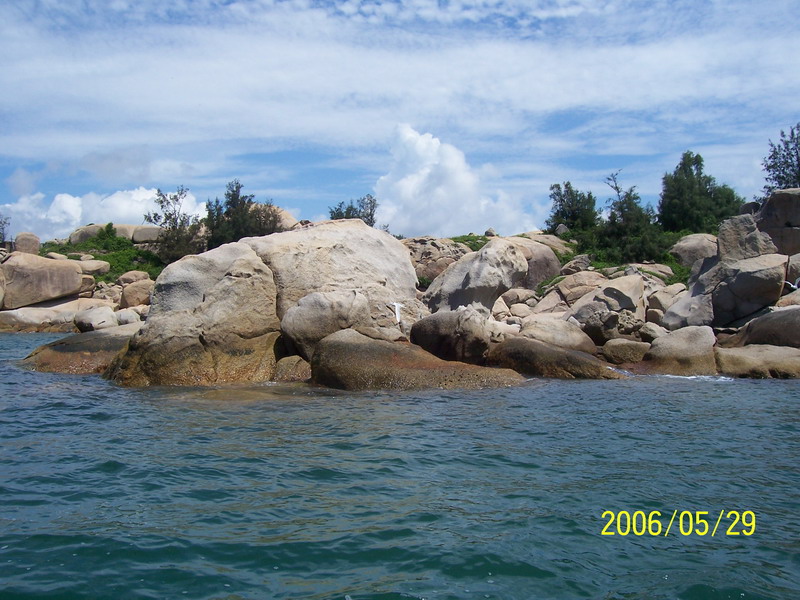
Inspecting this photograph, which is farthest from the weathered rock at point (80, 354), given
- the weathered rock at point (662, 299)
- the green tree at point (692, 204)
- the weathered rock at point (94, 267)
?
the green tree at point (692, 204)

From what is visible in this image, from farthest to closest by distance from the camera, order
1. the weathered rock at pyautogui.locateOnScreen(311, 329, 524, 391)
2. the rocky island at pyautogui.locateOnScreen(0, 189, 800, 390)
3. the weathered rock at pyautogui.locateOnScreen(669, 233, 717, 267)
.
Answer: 1. the weathered rock at pyautogui.locateOnScreen(669, 233, 717, 267)
2. the rocky island at pyautogui.locateOnScreen(0, 189, 800, 390)
3. the weathered rock at pyautogui.locateOnScreen(311, 329, 524, 391)

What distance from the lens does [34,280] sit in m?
33.1

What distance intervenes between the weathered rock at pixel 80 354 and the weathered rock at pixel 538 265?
19026 millimetres

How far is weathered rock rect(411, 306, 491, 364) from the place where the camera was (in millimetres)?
13586

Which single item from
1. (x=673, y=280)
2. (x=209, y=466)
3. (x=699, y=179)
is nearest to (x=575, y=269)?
(x=673, y=280)

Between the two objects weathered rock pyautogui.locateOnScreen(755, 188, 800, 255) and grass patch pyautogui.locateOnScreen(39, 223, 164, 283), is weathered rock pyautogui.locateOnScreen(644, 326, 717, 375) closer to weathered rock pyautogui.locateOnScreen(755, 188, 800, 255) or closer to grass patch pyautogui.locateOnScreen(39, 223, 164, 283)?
weathered rock pyautogui.locateOnScreen(755, 188, 800, 255)

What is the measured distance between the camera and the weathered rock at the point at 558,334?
14820mm

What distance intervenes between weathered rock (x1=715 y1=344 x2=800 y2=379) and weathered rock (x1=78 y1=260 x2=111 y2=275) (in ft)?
112

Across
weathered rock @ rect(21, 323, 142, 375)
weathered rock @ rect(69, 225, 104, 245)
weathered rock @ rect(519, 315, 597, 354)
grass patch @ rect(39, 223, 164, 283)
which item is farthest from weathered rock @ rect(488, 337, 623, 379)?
weathered rock @ rect(69, 225, 104, 245)

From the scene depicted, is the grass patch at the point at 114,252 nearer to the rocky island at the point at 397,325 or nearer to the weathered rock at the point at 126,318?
the weathered rock at the point at 126,318

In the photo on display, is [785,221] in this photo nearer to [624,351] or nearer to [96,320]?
[624,351]

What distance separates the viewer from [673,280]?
27.9 meters

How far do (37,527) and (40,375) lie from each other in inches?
367

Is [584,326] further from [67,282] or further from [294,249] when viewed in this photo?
[67,282]
